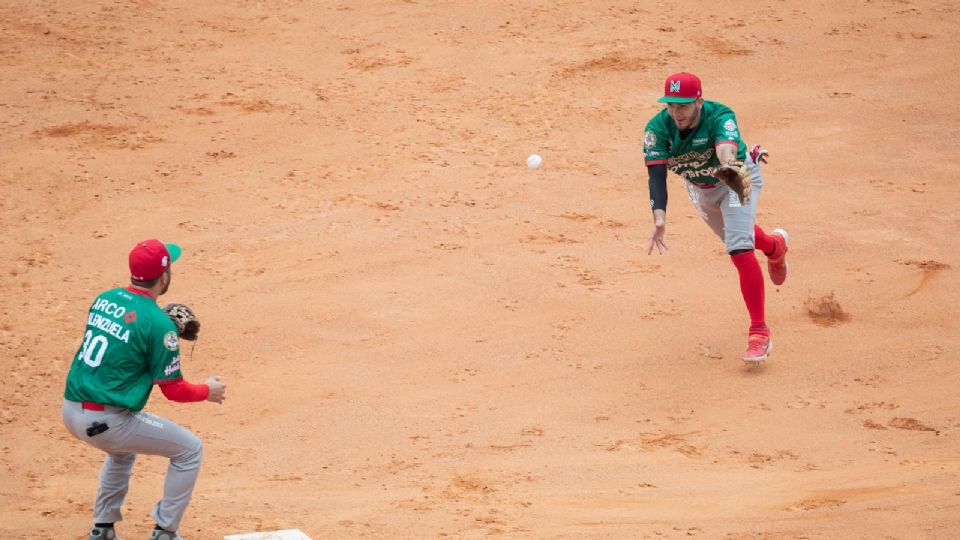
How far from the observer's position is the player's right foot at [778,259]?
9445 mm

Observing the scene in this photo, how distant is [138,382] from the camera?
20.1 feet

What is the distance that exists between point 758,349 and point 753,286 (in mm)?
492

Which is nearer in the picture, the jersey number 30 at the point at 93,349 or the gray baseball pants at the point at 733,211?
the jersey number 30 at the point at 93,349

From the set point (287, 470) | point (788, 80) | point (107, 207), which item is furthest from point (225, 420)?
point (788, 80)

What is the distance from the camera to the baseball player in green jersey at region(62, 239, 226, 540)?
237 inches

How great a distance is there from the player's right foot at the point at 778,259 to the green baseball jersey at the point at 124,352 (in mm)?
5259

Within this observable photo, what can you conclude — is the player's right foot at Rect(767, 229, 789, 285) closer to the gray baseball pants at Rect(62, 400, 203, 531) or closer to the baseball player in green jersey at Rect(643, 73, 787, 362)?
the baseball player in green jersey at Rect(643, 73, 787, 362)

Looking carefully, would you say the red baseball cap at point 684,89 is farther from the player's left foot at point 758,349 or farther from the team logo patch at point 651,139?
the player's left foot at point 758,349

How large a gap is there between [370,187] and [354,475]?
195 inches

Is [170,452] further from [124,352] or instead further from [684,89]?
[684,89]

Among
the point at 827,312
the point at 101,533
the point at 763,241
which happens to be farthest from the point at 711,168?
the point at 101,533

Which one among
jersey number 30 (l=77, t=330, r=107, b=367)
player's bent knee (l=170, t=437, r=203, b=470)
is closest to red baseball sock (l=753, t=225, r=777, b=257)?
player's bent knee (l=170, t=437, r=203, b=470)

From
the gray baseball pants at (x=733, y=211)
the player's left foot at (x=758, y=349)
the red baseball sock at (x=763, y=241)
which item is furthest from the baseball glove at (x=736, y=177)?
the player's left foot at (x=758, y=349)

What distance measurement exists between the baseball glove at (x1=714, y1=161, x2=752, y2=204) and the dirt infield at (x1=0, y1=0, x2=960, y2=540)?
155 cm
